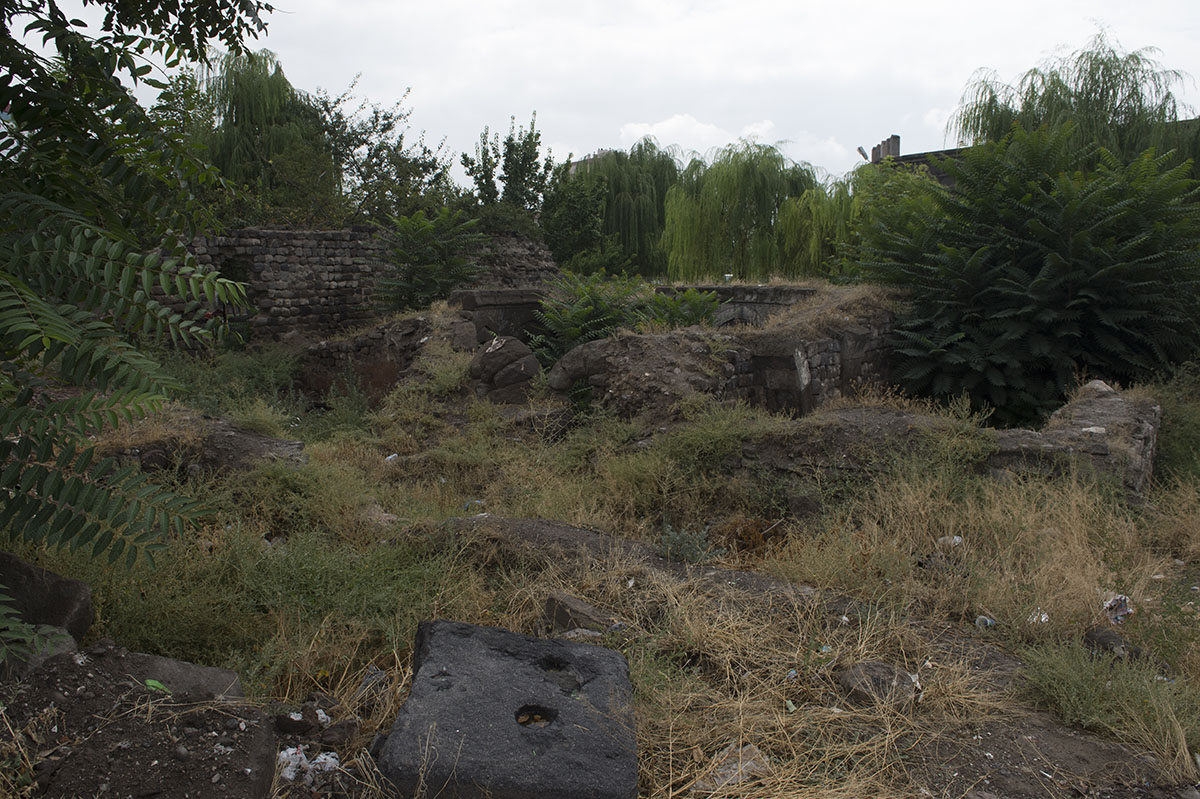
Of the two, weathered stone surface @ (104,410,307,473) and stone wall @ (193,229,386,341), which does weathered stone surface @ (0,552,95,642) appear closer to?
weathered stone surface @ (104,410,307,473)

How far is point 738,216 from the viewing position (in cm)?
1947

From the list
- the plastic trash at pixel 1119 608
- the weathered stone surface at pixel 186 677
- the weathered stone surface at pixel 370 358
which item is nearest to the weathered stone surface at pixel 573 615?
the weathered stone surface at pixel 186 677

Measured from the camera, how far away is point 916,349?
10.1 meters

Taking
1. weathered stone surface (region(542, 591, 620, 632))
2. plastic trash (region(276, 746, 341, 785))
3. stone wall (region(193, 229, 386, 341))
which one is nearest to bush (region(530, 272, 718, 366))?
stone wall (region(193, 229, 386, 341))

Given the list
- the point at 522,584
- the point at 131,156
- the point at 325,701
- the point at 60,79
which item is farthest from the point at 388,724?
the point at 60,79

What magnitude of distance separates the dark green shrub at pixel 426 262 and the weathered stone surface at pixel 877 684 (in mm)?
11037

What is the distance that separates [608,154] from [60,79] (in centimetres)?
2651

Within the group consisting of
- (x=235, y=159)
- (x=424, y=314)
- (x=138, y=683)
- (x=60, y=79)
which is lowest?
(x=138, y=683)

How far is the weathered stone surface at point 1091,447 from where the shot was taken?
18.6 feet

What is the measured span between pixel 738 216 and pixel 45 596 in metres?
18.3

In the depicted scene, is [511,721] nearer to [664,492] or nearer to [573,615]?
[573,615]

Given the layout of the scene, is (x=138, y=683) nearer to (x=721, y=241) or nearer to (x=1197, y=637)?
(x=1197, y=637)

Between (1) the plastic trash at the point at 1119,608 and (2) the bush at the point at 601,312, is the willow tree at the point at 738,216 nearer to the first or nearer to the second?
(2) the bush at the point at 601,312

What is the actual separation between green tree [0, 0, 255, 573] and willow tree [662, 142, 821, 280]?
56.2 feet
